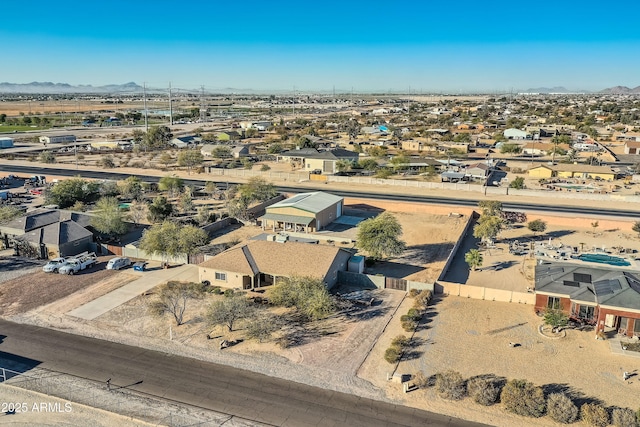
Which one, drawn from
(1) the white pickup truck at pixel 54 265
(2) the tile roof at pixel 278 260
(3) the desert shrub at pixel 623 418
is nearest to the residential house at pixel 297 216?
(2) the tile roof at pixel 278 260

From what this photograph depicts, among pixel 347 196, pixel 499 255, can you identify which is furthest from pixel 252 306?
pixel 347 196

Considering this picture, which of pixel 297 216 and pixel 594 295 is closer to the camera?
pixel 594 295

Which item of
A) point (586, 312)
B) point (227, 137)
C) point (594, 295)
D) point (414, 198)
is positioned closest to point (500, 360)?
point (586, 312)

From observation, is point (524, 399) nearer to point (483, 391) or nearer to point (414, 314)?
point (483, 391)

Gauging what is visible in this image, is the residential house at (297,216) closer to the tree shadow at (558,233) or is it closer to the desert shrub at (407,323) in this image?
the desert shrub at (407,323)

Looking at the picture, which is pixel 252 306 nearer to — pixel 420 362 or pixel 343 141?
pixel 420 362
